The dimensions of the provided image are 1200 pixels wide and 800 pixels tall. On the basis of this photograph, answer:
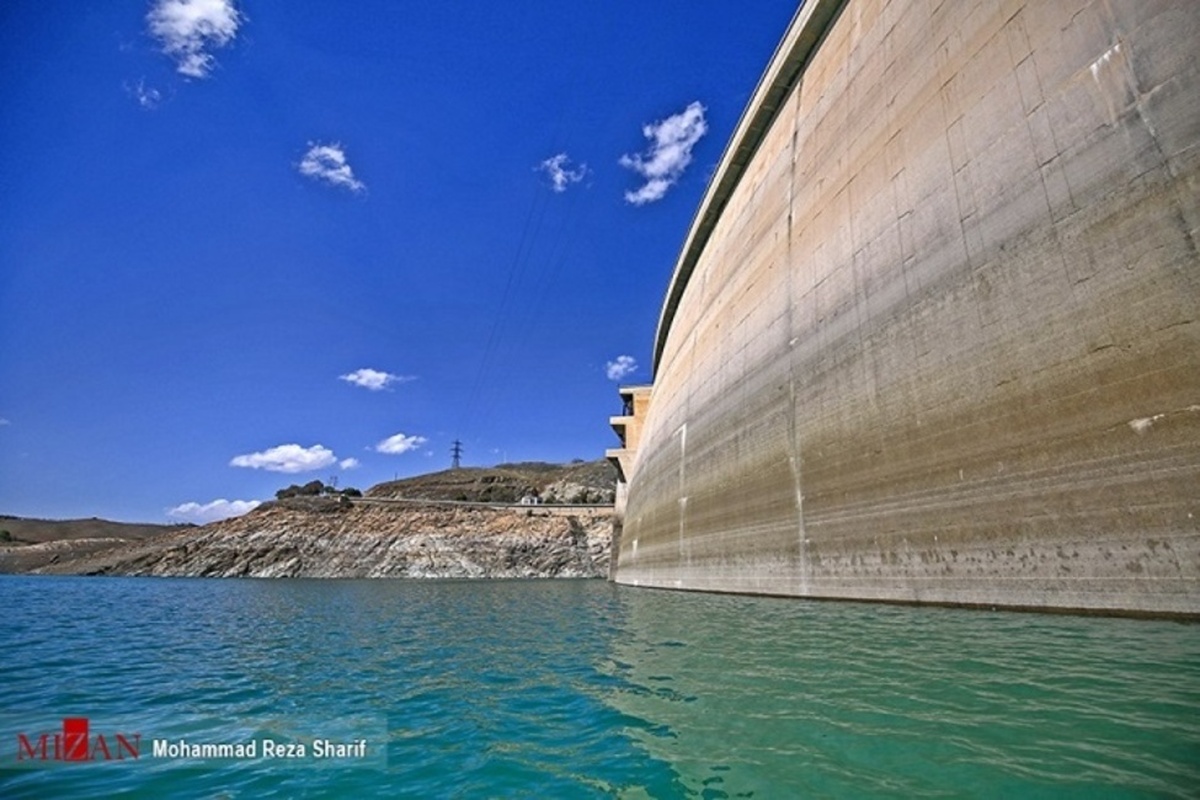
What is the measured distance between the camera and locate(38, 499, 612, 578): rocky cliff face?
46.7 m

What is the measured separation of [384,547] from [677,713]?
48237mm

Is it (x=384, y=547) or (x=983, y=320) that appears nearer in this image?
(x=983, y=320)

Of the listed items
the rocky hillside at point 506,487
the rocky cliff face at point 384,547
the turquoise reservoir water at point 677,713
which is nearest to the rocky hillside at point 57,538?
the rocky cliff face at point 384,547

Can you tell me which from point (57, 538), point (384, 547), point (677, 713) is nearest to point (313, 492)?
point (384, 547)

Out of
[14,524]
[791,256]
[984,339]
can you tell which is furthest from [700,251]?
[14,524]

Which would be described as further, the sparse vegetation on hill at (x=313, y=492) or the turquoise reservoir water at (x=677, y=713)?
the sparse vegetation on hill at (x=313, y=492)

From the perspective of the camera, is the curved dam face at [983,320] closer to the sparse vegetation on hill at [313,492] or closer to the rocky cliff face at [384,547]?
the rocky cliff face at [384,547]

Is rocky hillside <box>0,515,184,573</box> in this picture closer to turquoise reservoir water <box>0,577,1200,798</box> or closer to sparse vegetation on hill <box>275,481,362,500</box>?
sparse vegetation on hill <box>275,481,362,500</box>

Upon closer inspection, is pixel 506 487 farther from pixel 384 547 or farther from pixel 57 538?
pixel 57 538

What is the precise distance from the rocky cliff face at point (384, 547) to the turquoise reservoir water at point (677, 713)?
4025cm

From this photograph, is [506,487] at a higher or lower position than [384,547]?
higher

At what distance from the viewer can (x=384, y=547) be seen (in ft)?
156

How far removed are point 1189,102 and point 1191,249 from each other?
132 cm

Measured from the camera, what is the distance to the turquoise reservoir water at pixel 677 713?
108 inches
